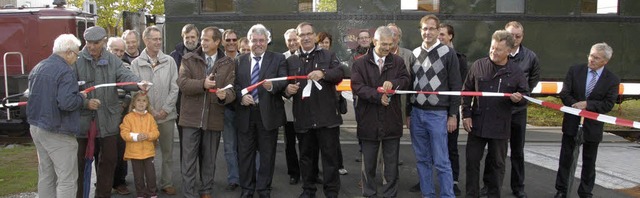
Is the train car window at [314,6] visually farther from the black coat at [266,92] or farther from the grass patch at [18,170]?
the grass patch at [18,170]

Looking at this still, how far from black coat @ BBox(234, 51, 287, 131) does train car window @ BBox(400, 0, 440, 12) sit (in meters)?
4.08

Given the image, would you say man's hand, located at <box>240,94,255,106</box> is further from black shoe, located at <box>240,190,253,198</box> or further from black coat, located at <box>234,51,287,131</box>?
black shoe, located at <box>240,190,253,198</box>

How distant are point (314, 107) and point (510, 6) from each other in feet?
16.9

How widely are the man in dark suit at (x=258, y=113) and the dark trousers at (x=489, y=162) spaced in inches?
73.9

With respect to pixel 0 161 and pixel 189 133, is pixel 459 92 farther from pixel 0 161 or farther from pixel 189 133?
pixel 0 161

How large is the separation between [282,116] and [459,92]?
1.72 metres

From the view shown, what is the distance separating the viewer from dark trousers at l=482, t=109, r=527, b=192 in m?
5.46

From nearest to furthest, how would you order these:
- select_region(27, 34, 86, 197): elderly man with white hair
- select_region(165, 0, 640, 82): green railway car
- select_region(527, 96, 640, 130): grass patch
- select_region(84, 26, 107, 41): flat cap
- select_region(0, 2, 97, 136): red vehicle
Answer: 1. select_region(27, 34, 86, 197): elderly man with white hair
2. select_region(84, 26, 107, 41): flat cap
3. select_region(165, 0, 640, 82): green railway car
4. select_region(0, 2, 97, 136): red vehicle
5. select_region(527, 96, 640, 130): grass patch

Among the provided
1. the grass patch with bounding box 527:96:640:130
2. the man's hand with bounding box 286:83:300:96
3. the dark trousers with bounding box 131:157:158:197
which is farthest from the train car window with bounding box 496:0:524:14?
the dark trousers with bounding box 131:157:158:197

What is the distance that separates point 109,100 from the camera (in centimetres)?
485

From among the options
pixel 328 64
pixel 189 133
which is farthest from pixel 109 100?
pixel 328 64

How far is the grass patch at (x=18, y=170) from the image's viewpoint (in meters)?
5.91

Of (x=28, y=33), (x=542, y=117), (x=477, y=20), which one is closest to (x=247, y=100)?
(x=477, y=20)

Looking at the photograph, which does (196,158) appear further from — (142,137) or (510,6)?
(510,6)
